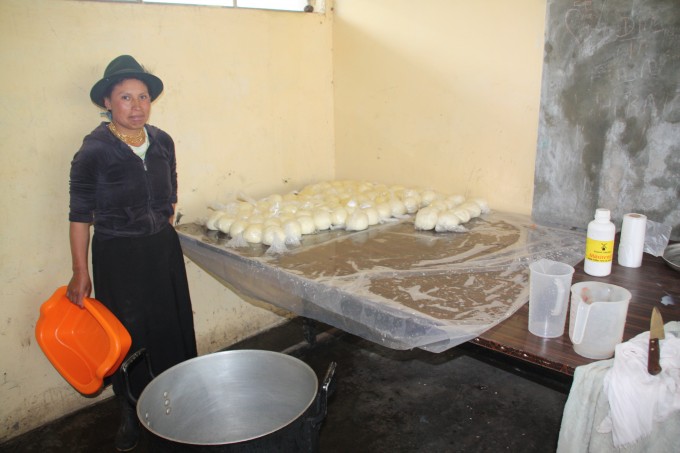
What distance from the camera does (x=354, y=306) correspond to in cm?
158

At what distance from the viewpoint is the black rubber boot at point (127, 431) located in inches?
85.0

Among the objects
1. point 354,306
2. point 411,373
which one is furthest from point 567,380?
point 354,306

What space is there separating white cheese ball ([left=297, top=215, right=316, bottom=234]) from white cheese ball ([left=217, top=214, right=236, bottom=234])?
32 centimetres

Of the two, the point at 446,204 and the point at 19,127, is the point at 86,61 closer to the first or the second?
the point at 19,127

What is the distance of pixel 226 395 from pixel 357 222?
0.98m

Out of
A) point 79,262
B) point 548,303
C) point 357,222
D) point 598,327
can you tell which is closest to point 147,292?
point 79,262

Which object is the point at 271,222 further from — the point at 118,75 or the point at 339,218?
the point at 118,75

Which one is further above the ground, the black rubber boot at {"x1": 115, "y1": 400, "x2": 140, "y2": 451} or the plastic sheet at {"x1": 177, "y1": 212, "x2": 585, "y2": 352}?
the plastic sheet at {"x1": 177, "y1": 212, "x2": 585, "y2": 352}

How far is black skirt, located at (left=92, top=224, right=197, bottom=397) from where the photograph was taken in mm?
2080

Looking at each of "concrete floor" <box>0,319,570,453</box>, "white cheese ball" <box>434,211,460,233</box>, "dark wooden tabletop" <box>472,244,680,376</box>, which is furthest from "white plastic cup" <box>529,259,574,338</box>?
"concrete floor" <box>0,319,570,453</box>

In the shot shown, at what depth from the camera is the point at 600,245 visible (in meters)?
1.58

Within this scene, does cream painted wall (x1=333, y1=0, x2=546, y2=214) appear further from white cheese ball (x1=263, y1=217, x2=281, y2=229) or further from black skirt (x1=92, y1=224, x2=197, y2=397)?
black skirt (x1=92, y1=224, x2=197, y2=397)

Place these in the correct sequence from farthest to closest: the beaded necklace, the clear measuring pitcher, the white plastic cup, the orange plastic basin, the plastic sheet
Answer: the beaded necklace < the orange plastic basin < the plastic sheet < the white plastic cup < the clear measuring pitcher

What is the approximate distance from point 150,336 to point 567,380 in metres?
1.99
